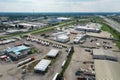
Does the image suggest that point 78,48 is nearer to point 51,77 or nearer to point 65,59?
point 65,59

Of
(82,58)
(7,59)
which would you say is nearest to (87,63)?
(82,58)

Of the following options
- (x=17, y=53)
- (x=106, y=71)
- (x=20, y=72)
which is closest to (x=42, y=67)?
(x=20, y=72)

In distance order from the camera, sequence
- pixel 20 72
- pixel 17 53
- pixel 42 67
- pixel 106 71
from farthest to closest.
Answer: pixel 17 53, pixel 42 67, pixel 20 72, pixel 106 71

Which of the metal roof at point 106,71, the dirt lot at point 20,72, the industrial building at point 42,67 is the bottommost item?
the dirt lot at point 20,72

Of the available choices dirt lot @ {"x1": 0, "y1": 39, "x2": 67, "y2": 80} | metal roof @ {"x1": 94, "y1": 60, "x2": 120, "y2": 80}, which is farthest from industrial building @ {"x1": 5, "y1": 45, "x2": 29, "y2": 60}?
metal roof @ {"x1": 94, "y1": 60, "x2": 120, "y2": 80}

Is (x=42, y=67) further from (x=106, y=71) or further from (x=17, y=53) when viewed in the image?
(x=106, y=71)

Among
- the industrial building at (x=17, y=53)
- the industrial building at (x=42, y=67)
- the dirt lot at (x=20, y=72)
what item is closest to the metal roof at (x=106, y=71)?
the dirt lot at (x=20, y=72)

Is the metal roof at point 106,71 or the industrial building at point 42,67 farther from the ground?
the metal roof at point 106,71

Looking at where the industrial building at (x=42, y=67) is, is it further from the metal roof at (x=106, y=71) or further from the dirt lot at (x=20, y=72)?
the metal roof at (x=106, y=71)
